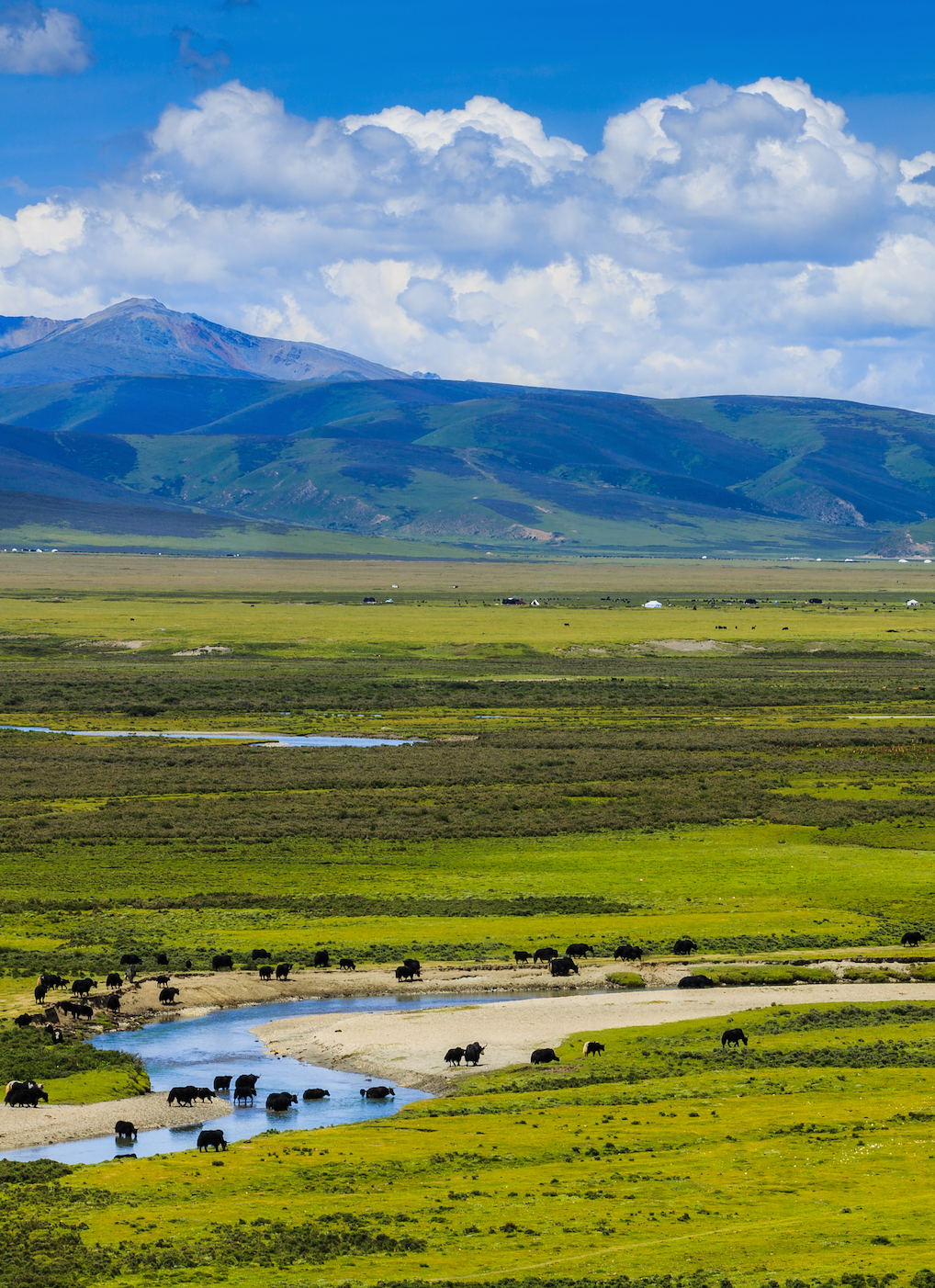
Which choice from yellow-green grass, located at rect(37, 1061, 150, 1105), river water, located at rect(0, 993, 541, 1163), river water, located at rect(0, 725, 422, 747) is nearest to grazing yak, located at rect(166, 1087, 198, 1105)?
river water, located at rect(0, 993, 541, 1163)

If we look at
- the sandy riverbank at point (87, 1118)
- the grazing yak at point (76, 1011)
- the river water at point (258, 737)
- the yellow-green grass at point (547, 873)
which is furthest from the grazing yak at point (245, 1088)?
the river water at point (258, 737)

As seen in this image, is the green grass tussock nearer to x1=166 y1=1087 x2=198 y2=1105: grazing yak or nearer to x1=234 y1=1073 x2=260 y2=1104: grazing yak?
x1=234 y1=1073 x2=260 y2=1104: grazing yak

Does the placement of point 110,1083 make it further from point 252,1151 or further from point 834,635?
point 834,635

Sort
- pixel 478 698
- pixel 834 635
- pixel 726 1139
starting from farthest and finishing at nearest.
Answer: pixel 834 635 → pixel 478 698 → pixel 726 1139

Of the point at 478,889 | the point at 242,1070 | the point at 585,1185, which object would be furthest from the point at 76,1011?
the point at 478,889

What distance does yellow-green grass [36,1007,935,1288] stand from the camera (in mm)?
22422

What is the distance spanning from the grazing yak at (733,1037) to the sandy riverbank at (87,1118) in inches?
489

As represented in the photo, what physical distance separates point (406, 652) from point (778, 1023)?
11006 centimetres

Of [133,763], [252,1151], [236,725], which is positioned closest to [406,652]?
[236,725]

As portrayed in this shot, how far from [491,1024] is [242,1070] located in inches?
274

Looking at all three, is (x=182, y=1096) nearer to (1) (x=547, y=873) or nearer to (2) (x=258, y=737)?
(1) (x=547, y=873)

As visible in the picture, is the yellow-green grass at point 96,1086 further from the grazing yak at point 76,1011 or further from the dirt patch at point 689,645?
the dirt patch at point 689,645

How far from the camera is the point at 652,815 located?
6919cm

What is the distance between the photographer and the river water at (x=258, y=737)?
3595 inches
